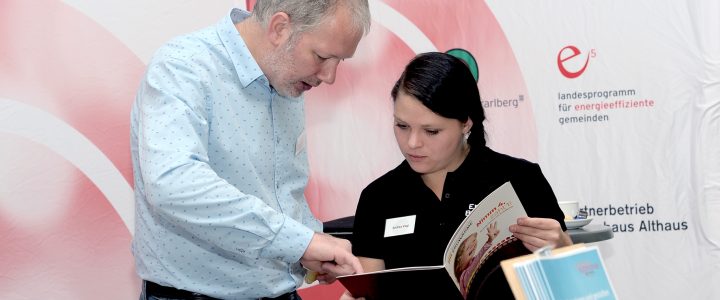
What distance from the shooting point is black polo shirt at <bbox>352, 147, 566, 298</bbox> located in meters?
2.02

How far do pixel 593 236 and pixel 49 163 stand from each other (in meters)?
1.90

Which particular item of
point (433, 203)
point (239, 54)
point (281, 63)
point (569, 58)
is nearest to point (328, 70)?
point (281, 63)

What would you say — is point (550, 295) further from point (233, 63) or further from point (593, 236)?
point (593, 236)

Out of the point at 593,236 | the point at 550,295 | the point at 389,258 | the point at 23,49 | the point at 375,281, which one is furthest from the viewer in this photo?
the point at 23,49

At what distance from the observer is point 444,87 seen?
211 cm

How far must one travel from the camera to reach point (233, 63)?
185 centimetres

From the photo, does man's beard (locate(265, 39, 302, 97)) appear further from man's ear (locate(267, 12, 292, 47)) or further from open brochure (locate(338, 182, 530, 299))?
open brochure (locate(338, 182, 530, 299))

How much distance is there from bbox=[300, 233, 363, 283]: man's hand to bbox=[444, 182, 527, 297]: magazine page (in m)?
0.20

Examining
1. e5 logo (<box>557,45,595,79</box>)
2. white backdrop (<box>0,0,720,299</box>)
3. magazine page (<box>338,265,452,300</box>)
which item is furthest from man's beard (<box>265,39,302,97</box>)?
e5 logo (<box>557,45,595,79</box>)

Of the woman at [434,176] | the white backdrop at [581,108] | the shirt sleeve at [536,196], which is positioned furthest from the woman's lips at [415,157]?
the white backdrop at [581,108]

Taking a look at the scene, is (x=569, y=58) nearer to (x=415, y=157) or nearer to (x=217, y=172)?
(x=415, y=157)

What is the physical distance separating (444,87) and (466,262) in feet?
1.88

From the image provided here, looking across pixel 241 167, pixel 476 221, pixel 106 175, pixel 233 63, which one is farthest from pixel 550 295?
pixel 106 175

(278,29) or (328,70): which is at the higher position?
(278,29)
